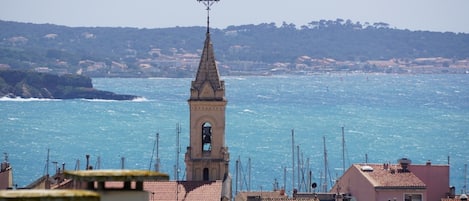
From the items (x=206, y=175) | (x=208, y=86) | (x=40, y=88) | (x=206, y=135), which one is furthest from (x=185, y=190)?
(x=40, y=88)

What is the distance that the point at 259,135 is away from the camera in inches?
4542

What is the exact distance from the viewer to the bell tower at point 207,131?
26.0m

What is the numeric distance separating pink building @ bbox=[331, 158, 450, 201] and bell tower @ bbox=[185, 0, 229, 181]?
3033mm

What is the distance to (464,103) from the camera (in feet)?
604

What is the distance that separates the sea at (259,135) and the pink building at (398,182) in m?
21.0

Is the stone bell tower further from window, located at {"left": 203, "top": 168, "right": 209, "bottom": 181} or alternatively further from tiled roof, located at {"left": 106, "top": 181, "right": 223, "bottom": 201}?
tiled roof, located at {"left": 106, "top": 181, "right": 223, "bottom": 201}

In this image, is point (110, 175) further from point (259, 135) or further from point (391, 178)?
point (259, 135)

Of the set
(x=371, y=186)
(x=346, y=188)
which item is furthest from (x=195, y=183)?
(x=346, y=188)

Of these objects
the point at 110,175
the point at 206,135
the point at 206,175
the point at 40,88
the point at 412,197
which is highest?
the point at 40,88

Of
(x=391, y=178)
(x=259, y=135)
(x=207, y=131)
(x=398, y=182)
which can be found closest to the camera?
(x=207, y=131)

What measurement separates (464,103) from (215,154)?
160485 millimetres

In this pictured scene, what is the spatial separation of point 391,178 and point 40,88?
16512cm

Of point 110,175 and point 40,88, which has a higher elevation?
point 40,88

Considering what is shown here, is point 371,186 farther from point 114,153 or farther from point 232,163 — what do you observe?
point 114,153
